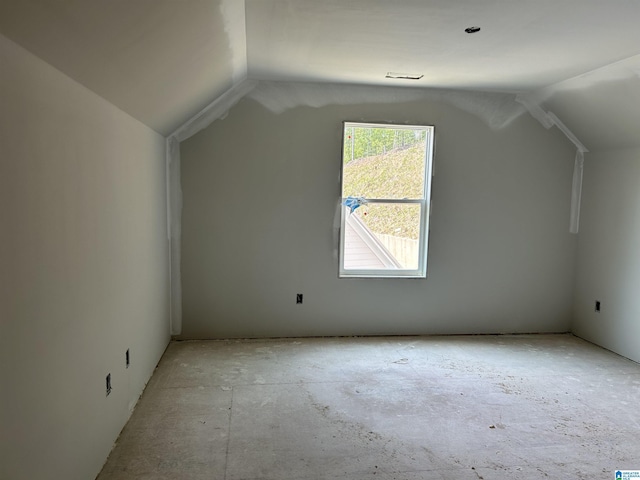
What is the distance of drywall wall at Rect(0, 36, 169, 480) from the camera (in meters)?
1.40

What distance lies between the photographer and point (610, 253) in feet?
13.8

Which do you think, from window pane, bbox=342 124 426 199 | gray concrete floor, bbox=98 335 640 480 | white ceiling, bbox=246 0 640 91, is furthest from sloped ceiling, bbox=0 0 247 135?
gray concrete floor, bbox=98 335 640 480

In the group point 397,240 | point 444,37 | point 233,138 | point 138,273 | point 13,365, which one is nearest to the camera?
point 13,365

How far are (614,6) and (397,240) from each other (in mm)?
2586

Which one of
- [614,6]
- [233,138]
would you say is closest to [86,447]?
[233,138]

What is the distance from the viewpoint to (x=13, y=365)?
1410 millimetres

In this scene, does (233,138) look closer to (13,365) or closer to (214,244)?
(214,244)

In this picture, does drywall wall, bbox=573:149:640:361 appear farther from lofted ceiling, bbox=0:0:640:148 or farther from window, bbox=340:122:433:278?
window, bbox=340:122:433:278

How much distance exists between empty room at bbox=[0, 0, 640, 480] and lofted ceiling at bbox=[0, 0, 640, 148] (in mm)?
18

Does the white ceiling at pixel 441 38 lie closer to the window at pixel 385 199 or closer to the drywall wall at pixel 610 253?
the window at pixel 385 199

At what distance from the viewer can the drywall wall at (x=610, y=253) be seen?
3.96 metres

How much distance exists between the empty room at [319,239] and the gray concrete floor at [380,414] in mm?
19

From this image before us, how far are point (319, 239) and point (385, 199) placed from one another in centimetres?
73

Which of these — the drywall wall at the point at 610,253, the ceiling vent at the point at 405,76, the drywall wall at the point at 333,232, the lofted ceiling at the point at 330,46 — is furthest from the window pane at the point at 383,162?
the drywall wall at the point at 610,253
